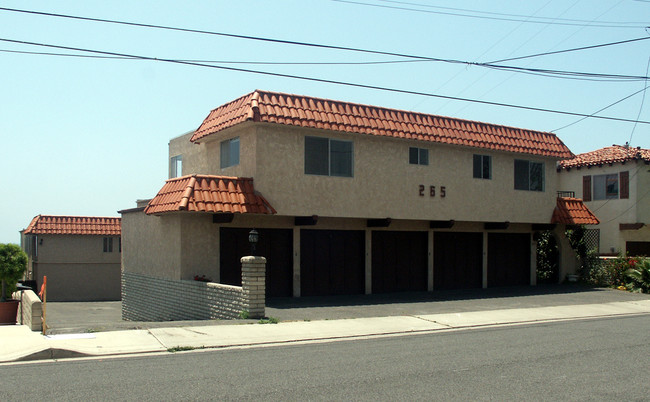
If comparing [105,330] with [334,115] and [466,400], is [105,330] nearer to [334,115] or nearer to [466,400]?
[466,400]

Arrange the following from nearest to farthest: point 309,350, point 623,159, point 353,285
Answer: point 309,350, point 353,285, point 623,159

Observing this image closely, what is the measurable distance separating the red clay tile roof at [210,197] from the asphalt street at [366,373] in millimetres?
6580

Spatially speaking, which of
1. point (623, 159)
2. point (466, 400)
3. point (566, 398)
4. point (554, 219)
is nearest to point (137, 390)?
point (466, 400)

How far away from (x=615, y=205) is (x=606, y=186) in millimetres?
1163

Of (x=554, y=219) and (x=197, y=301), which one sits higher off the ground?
(x=554, y=219)

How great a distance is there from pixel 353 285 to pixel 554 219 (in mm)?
9645

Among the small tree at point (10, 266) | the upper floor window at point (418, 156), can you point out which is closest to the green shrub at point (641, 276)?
the upper floor window at point (418, 156)

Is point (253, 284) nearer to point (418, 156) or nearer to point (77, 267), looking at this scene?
point (418, 156)

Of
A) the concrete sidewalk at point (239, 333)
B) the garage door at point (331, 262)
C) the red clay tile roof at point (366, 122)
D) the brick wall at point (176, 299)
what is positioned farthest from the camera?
the garage door at point (331, 262)

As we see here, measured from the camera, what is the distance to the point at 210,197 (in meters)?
18.6

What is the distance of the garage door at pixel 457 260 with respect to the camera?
25.2 meters

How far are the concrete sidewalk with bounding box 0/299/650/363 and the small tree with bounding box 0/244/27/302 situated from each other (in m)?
3.53

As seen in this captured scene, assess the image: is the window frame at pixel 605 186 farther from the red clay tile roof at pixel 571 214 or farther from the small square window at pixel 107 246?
the small square window at pixel 107 246

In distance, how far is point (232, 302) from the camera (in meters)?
16.8
